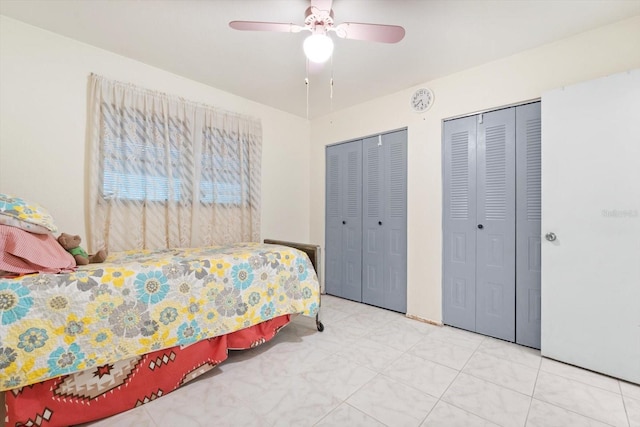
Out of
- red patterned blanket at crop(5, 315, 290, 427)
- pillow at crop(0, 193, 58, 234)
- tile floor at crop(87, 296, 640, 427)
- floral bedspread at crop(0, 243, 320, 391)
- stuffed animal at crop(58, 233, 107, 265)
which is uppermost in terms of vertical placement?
pillow at crop(0, 193, 58, 234)

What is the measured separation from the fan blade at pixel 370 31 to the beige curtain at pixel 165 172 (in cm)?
174

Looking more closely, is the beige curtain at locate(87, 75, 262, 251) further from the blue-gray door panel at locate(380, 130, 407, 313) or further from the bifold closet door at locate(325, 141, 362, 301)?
the blue-gray door panel at locate(380, 130, 407, 313)

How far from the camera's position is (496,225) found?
2391 mm

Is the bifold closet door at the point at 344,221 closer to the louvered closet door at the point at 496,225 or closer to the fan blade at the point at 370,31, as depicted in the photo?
the louvered closet door at the point at 496,225

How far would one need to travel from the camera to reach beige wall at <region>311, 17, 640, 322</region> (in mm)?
1932

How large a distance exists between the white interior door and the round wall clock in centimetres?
94

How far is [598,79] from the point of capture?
72.5 inches

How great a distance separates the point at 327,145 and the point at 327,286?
187cm

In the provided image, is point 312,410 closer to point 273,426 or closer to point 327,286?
point 273,426

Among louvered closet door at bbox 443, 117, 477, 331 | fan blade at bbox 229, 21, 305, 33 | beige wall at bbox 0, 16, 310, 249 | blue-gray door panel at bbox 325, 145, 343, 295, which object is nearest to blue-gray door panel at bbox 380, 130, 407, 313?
louvered closet door at bbox 443, 117, 477, 331

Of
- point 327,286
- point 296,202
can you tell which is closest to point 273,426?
point 327,286

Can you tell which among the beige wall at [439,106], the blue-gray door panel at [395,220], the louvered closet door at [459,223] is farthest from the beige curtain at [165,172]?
the louvered closet door at [459,223]

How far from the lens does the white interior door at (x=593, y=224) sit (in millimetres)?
1735

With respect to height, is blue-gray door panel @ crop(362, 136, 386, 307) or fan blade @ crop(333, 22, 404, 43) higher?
fan blade @ crop(333, 22, 404, 43)
